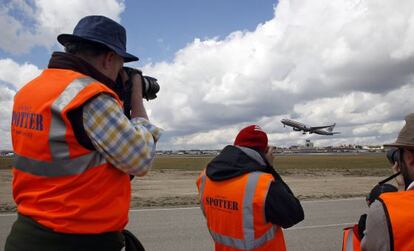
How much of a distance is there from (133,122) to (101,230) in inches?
21.3

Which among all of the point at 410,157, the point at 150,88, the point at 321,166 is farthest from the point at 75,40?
the point at 321,166

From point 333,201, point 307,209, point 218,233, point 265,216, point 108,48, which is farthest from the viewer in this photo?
point 333,201

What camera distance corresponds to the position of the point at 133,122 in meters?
2.10

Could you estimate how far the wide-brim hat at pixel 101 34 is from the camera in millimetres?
2068

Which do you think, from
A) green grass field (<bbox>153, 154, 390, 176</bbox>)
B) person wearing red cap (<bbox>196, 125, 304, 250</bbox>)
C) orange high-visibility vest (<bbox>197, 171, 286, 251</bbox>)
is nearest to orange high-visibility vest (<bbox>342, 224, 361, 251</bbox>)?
person wearing red cap (<bbox>196, 125, 304, 250</bbox>)

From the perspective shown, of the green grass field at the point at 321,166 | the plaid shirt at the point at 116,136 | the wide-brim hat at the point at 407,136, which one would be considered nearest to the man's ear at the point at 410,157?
the wide-brim hat at the point at 407,136

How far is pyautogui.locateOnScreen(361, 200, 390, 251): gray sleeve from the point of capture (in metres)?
1.94

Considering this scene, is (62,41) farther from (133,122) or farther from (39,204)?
(39,204)

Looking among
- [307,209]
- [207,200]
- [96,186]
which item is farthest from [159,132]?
[307,209]

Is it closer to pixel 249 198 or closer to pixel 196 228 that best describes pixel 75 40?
pixel 249 198

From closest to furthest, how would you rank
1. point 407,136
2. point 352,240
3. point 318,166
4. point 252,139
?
point 407,136
point 352,240
point 252,139
point 318,166

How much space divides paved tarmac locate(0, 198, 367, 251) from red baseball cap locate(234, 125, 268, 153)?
4.37 m

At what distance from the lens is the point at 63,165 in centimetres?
186

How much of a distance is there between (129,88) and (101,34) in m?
0.33
